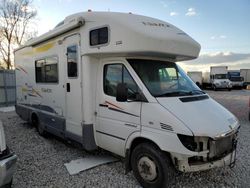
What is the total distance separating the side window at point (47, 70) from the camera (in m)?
6.09

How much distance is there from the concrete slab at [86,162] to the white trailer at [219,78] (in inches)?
1050

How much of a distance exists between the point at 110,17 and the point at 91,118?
2.03 meters

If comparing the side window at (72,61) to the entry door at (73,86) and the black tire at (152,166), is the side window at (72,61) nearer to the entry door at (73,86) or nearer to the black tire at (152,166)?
the entry door at (73,86)

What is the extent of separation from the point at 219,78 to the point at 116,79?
28258 mm

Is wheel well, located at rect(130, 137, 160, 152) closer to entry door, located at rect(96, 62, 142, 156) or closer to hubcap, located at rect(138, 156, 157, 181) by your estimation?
entry door, located at rect(96, 62, 142, 156)

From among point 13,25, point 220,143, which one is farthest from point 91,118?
point 13,25

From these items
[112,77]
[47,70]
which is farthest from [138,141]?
[47,70]

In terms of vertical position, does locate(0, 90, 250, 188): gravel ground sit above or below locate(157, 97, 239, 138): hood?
below

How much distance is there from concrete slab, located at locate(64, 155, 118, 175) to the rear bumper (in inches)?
56.8

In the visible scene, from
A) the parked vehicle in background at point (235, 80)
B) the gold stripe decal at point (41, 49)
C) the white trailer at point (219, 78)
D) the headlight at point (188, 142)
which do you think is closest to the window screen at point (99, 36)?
the gold stripe decal at point (41, 49)

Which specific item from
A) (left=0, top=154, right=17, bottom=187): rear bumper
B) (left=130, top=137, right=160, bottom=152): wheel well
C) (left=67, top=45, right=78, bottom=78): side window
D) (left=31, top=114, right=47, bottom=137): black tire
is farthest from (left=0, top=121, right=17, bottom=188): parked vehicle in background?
(left=31, top=114, right=47, bottom=137): black tire

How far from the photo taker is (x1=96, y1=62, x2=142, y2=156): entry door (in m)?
4.15

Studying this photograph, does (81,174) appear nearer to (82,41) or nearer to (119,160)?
(119,160)

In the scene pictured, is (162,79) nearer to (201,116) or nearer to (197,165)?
(201,116)
